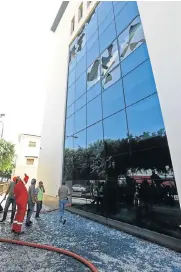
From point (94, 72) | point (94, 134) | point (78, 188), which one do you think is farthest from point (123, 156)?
point (94, 72)

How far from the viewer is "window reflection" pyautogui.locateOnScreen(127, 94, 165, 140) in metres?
6.98

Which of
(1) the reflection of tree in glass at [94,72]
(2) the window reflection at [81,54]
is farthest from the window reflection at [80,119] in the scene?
(2) the window reflection at [81,54]

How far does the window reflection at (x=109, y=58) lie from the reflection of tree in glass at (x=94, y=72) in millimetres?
614

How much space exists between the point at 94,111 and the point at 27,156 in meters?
27.1

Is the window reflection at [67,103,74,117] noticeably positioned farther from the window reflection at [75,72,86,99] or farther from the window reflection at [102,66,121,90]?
the window reflection at [102,66,121,90]

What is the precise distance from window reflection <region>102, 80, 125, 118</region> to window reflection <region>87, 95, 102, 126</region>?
1.68 ft

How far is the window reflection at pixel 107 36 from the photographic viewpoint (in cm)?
1088

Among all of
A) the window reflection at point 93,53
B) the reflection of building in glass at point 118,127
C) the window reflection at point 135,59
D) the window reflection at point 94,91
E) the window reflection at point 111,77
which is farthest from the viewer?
the window reflection at point 93,53

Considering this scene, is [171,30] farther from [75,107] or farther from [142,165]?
[75,107]

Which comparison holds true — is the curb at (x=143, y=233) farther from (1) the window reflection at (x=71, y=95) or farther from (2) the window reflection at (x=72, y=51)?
(2) the window reflection at (x=72, y=51)

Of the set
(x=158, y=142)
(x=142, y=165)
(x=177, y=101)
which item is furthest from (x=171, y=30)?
(x=142, y=165)

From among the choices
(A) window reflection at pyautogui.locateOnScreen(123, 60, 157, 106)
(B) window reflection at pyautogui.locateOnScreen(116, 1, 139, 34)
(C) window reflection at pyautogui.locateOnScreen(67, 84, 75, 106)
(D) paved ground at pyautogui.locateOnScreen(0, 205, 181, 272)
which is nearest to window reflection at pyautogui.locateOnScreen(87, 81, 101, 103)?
(A) window reflection at pyautogui.locateOnScreen(123, 60, 157, 106)

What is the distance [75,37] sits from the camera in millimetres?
17141

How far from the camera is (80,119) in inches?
524
